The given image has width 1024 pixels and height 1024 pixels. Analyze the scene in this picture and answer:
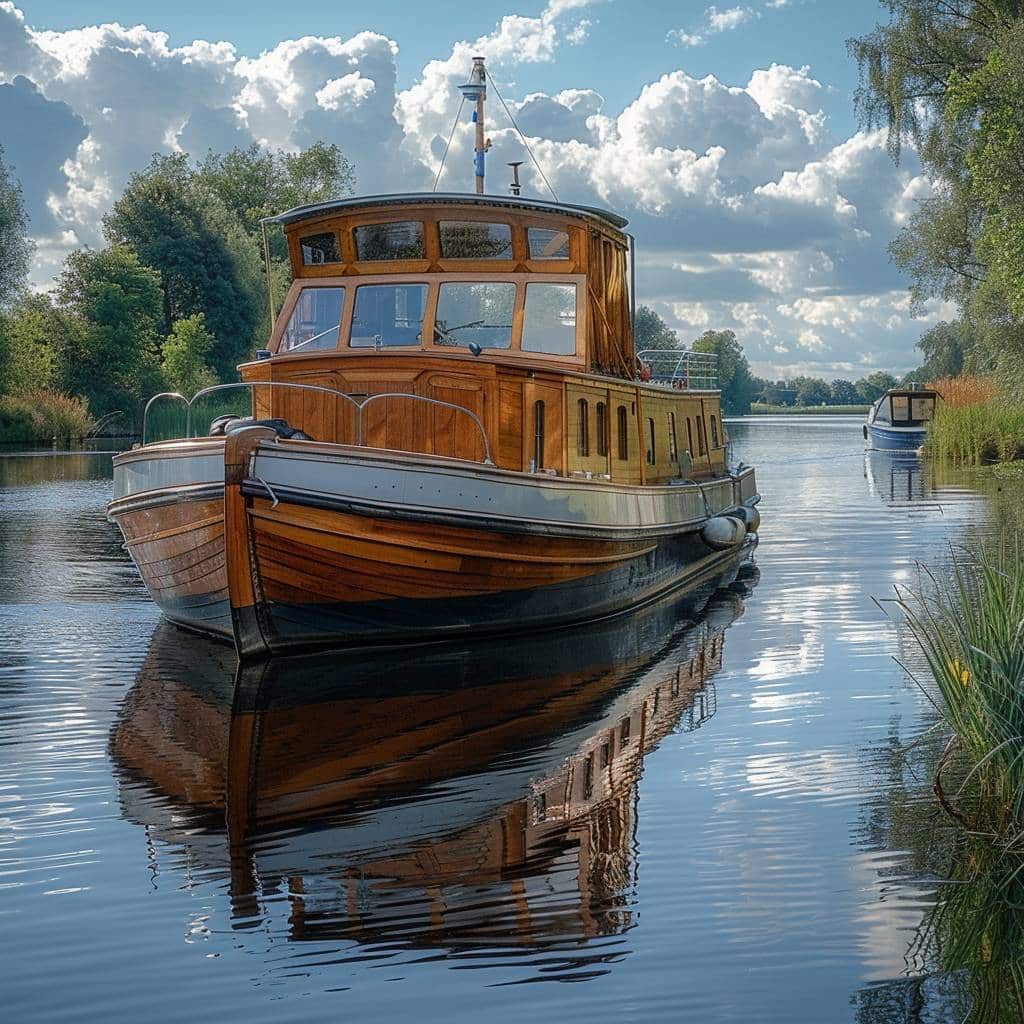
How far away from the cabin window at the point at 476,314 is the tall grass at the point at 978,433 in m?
24.5

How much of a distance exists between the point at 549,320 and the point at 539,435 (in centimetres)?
132

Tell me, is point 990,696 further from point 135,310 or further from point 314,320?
point 135,310

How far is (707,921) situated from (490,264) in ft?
30.5

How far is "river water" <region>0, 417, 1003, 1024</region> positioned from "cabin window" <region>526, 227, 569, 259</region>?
12.0 ft

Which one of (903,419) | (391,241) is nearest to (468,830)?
(391,241)

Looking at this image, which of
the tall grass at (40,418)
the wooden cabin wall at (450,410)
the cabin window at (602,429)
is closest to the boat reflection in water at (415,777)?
the wooden cabin wall at (450,410)

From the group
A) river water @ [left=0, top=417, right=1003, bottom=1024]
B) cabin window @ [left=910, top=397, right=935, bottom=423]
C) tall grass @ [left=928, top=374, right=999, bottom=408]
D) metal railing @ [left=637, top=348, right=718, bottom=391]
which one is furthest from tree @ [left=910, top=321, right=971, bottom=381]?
river water @ [left=0, top=417, right=1003, bottom=1024]

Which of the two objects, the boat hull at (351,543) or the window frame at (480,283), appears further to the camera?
the window frame at (480,283)

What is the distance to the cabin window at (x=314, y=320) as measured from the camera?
14383 millimetres

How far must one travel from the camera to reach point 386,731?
9.72 m

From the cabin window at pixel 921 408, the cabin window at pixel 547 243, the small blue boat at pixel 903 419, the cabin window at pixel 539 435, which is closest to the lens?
the cabin window at pixel 539 435

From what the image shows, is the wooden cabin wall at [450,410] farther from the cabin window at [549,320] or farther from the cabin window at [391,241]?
the cabin window at [391,241]

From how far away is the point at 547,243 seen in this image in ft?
47.5

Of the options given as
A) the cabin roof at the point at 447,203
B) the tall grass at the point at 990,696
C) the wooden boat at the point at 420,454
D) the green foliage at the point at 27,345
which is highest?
the green foliage at the point at 27,345
